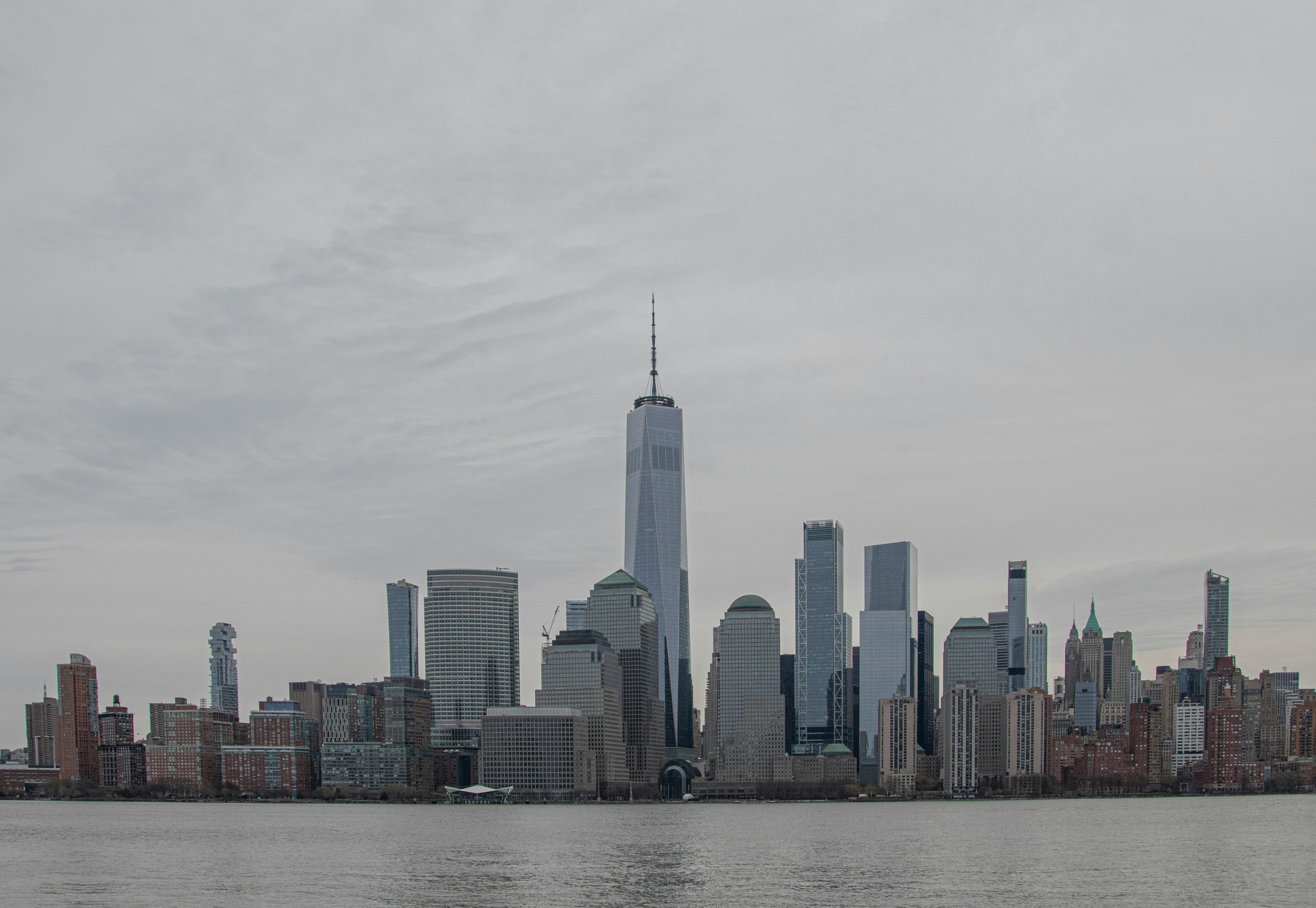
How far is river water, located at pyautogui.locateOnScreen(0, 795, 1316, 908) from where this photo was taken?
98.3 m

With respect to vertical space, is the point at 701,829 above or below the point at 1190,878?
below

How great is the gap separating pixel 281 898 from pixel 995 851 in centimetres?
7281

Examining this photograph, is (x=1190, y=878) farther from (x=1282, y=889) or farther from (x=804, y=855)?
(x=804, y=855)

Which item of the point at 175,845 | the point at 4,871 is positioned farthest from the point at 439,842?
the point at 4,871

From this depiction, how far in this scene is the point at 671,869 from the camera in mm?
122500

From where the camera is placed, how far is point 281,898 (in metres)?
98.1

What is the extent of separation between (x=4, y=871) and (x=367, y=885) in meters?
34.8

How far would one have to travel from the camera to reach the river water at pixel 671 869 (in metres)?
98.3

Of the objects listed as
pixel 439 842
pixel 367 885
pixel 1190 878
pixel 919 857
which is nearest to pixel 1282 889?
pixel 1190 878

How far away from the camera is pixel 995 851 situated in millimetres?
142625

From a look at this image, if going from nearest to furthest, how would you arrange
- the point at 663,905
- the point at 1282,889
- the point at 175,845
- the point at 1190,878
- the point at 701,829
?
the point at 663,905 < the point at 1282,889 < the point at 1190,878 < the point at 175,845 < the point at 701,829

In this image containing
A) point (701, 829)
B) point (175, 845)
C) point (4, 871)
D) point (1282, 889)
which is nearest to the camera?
point (1282, 889)

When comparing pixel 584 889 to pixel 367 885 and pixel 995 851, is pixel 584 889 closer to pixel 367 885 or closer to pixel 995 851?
pixel 367 885

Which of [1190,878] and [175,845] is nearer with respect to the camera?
[1190,878]
